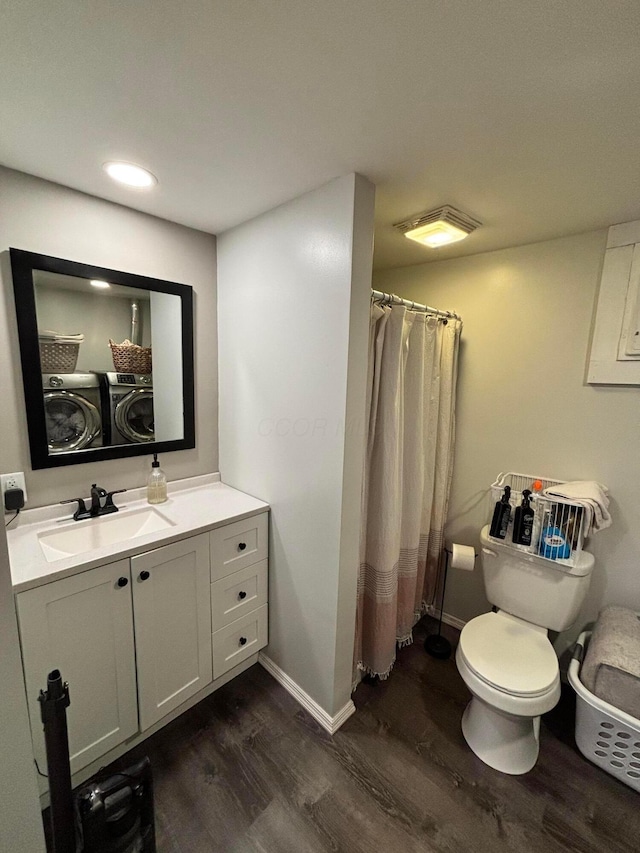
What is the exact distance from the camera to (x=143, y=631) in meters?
1.40

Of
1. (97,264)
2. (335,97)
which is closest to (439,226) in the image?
(335,97)

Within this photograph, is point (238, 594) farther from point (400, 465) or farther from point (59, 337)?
point (59, 337)

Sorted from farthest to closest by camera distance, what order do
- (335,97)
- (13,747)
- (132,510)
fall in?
(132,510)
(335,97)
(13,747)

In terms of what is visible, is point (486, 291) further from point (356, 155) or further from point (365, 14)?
point (365, 14)

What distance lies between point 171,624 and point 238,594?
32 centimetres

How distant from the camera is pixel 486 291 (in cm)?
203

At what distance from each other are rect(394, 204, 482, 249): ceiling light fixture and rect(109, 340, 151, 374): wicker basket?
4.51ft

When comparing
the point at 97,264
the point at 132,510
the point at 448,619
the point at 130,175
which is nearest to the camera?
the point at 130,175

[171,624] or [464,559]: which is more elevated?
[464,559]

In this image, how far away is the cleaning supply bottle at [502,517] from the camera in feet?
5.64

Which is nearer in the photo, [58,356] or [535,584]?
[58,356]

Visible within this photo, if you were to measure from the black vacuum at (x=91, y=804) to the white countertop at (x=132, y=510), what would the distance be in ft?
1.42

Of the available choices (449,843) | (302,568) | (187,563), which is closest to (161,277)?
(187,563)

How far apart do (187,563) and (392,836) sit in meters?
1.19
